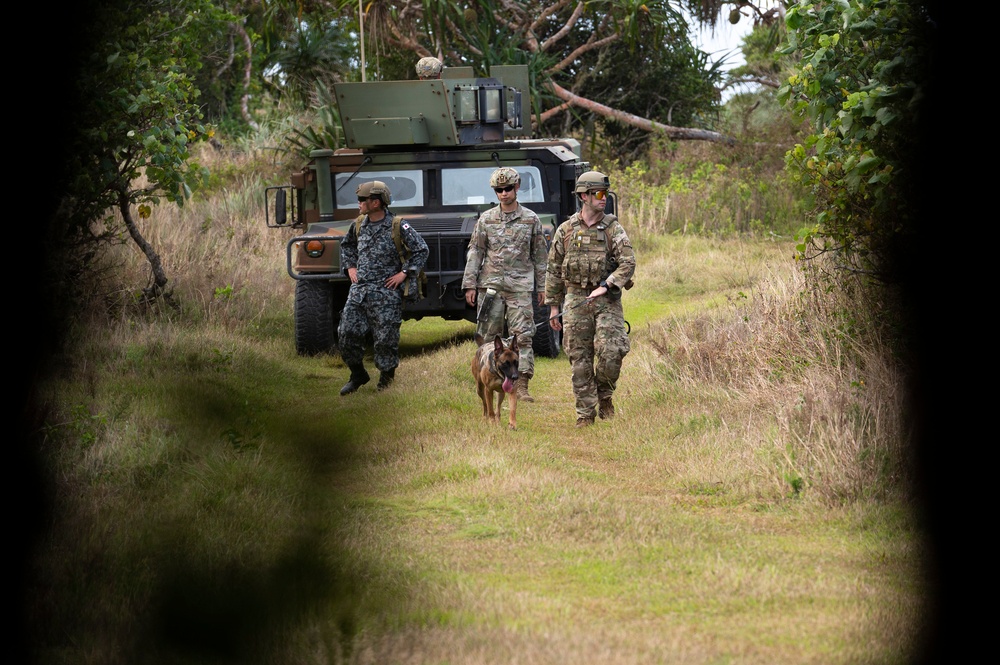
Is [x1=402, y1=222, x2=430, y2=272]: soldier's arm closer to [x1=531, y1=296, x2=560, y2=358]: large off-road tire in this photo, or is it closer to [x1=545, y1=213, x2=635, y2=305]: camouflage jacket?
[x1=545, y1=213, x2=635, y2=305]: camouflage jacket

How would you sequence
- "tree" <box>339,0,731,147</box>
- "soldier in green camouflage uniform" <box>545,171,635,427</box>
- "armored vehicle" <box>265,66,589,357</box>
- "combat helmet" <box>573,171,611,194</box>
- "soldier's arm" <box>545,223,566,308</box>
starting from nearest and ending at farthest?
"combat helmet" <box>573,171,611,194</box> < "soldier in green camouflage uniform" <box>545,171,635,427</box> < "soldier's arm" <box>545,223,566,308</box> < "armored vehicle" <box>265,66,589,357</box> < "tree" <box>339,0,731,147</box>

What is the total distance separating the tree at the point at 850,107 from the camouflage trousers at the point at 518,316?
2.09 metres

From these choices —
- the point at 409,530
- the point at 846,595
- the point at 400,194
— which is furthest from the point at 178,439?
the point at 400,194

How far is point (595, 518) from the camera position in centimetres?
511

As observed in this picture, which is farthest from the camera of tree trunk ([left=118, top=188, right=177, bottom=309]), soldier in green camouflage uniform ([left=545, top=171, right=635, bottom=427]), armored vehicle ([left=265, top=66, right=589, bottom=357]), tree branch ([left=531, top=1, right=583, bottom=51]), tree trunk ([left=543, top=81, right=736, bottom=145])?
tree trunk ([left=543, top=81, right=736, bottom=145])

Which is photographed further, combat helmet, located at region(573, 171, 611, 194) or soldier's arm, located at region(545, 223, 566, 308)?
soldier's arm, located at region(545, 223, 566, 308)

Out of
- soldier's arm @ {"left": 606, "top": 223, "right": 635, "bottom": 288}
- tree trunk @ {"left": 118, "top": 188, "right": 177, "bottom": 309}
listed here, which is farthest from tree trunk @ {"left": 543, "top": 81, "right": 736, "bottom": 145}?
soldier's arm @ {"left": 606, "top": 223, "right": 635, "bottom": 288}

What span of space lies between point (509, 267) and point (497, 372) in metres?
1.37

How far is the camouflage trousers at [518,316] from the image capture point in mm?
8406

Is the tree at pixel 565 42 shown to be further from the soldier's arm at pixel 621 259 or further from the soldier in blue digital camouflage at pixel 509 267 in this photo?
the soldier's arm at pixel 621 259

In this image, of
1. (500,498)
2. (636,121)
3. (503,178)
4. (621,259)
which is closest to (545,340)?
(503,178)

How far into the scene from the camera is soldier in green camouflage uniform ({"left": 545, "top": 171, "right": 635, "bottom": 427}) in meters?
7.44

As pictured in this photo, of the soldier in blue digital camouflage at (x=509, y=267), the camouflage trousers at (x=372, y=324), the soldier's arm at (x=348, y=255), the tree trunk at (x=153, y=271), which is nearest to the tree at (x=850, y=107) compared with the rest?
the soldier in blue digital camouflage at (x=509, y=267)

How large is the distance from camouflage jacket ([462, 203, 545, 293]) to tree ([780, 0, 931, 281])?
74.1 inches
